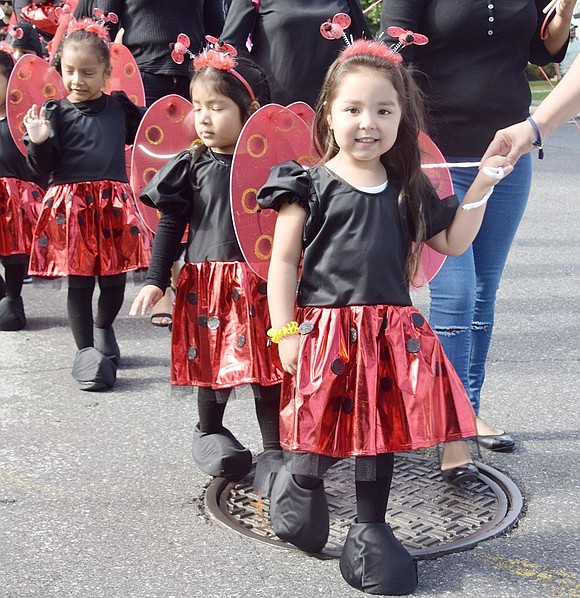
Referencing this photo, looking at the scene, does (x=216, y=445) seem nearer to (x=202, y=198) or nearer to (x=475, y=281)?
(x=202, y=198)

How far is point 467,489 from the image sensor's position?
3744 mm

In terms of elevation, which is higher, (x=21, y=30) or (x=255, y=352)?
(x=21, y=30)

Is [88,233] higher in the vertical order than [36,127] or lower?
lower

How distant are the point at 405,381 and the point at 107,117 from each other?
2.59m

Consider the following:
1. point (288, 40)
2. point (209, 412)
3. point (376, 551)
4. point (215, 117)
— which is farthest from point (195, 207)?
point (376, 551)

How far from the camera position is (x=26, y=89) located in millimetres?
5336

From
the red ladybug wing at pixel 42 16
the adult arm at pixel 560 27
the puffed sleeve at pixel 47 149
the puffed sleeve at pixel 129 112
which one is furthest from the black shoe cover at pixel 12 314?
the adult arm at pixel 560 27

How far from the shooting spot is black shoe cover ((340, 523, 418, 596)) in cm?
299

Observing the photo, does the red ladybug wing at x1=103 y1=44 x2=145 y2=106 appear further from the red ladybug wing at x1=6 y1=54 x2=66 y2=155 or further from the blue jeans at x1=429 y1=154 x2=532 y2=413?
the blue jeans at x1=429 y1=154 x2=532 y2=413

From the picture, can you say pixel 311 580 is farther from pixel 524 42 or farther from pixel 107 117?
pixel 107 117

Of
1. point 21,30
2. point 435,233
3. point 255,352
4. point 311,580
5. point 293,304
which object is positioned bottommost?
point 311,580

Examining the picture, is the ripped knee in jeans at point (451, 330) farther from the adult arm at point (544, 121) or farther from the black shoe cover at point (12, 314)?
the black shoe cover at point (12, 314)

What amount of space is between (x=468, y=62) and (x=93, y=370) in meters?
2.20

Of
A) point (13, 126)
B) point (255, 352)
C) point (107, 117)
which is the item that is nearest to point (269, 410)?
point (255, 352)
